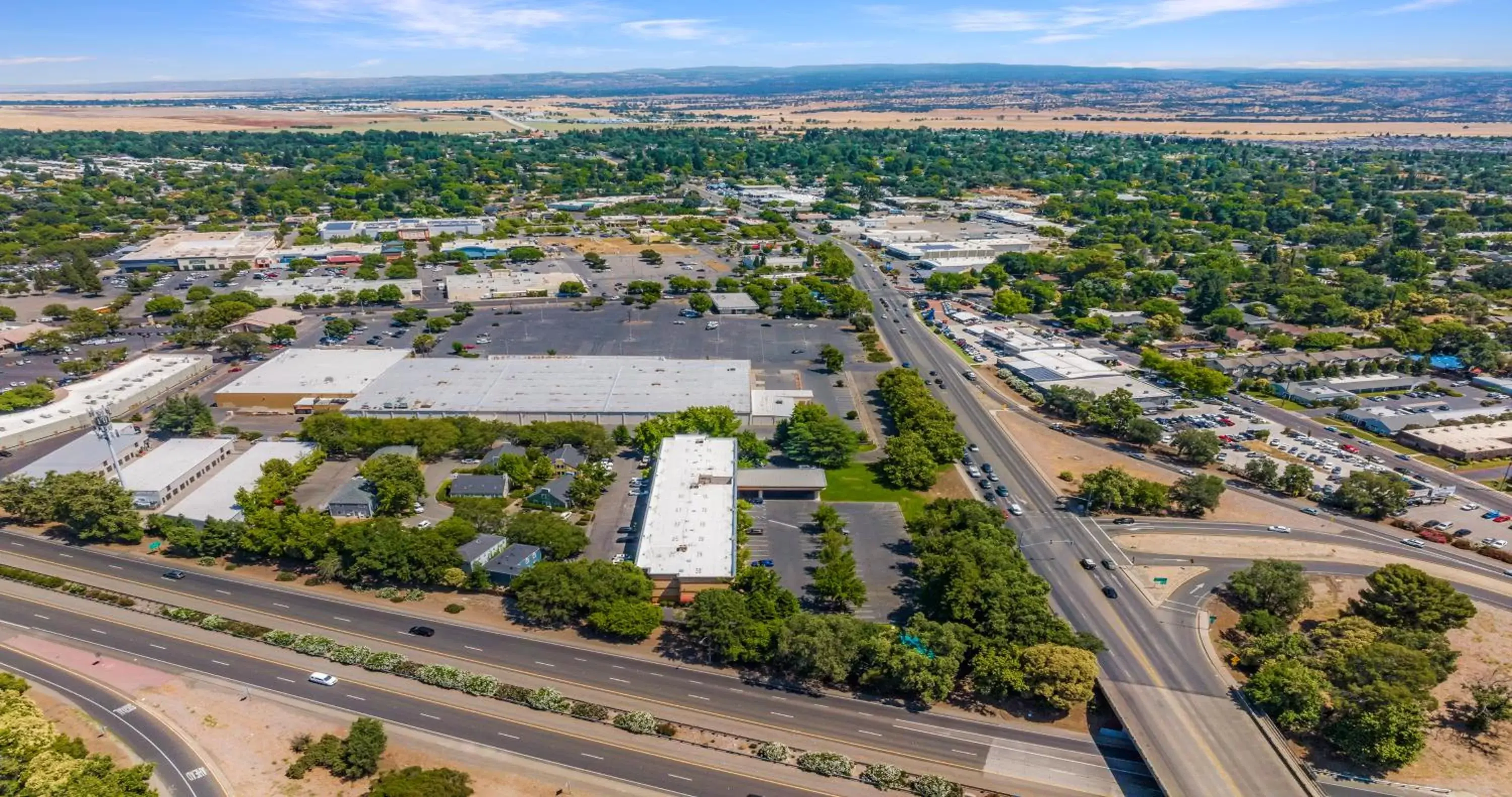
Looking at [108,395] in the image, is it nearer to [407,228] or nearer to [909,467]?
[909,467]

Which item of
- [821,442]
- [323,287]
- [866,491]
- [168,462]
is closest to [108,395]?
[168,462]

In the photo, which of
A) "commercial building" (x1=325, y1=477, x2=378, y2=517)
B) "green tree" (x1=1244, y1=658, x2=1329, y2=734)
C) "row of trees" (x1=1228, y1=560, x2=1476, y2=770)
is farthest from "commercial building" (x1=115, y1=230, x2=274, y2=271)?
"green tree" (x1=1244, y1=658, x2=1329, y2=734)

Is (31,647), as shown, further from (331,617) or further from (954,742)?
(954,742)

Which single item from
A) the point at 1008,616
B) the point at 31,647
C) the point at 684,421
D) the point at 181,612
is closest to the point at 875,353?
the point at 684,421

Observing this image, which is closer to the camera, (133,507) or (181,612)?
(181,612)

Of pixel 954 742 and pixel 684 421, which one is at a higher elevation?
pixel 684 421

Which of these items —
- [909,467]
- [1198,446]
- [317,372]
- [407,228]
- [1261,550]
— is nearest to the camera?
[1261,550]

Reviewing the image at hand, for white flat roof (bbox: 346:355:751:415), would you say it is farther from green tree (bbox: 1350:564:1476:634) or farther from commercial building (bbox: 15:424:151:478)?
green tree (bbox: 1350:564:1476:634)
